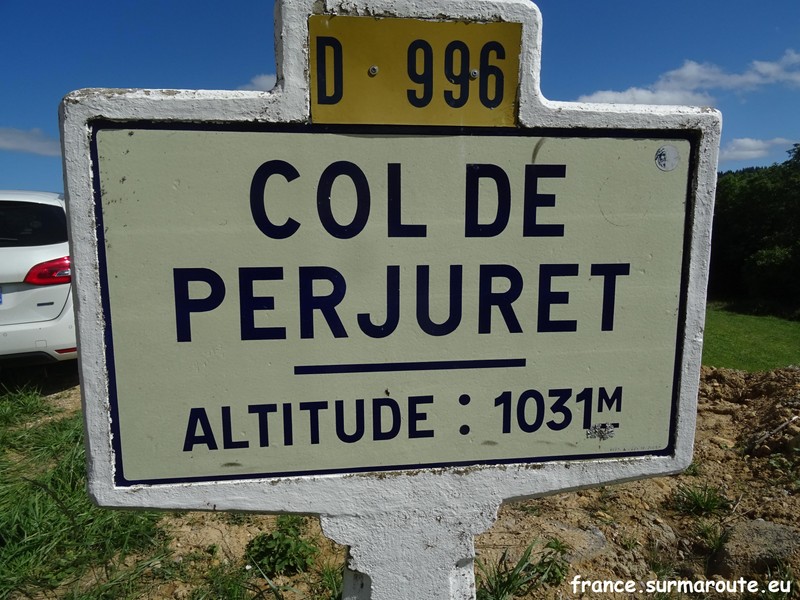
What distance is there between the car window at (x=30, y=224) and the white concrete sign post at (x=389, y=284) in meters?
3.89

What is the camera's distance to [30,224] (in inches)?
175

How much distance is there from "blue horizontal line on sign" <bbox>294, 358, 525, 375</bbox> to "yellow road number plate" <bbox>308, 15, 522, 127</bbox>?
19.1 inches

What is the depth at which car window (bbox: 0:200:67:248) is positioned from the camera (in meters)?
4.38

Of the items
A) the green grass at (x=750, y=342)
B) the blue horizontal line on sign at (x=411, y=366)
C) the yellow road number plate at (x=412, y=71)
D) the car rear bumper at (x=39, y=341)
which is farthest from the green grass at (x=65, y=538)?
the green grass at (x=750, y=342)

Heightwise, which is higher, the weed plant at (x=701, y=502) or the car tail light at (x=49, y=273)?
the car tail light at (x=49, y=273)

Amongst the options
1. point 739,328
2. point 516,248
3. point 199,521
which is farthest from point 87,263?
point 739,328

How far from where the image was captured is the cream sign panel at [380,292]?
1.11 meters

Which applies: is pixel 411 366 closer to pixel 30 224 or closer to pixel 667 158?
pixel 667 158

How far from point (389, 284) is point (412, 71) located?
42cm

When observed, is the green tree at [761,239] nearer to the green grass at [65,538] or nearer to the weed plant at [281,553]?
the weed plant at [281,553]

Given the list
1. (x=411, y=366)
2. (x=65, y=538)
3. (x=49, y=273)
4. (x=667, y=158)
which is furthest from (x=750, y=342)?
(x=411, y=366)

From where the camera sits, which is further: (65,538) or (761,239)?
(761,239)

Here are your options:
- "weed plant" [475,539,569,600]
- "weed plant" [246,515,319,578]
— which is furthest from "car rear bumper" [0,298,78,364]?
"weed plant" [475,539,569,600]

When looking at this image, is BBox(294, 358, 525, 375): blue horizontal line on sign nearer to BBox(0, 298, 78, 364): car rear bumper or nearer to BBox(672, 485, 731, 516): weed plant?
BBox(672, 485, 731, 516): weed plant
